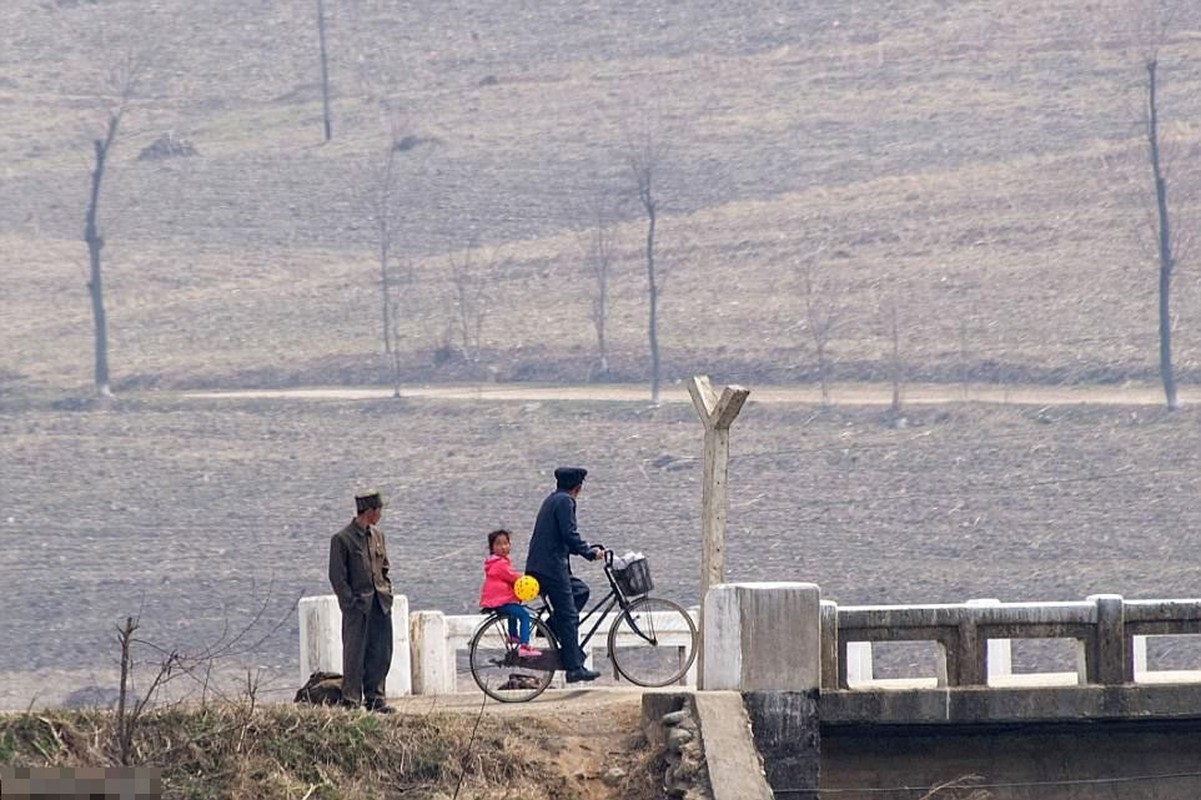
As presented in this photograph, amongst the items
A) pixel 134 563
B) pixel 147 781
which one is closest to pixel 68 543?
pixel 134 563

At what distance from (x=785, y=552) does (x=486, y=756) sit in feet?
97.1

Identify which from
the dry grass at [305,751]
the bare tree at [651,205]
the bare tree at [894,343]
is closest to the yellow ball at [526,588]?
the dry grass at [305,751]

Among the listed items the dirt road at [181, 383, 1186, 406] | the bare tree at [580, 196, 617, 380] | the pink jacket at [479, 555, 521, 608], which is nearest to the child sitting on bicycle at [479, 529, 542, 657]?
the pink jacket at [479, 555, 521, 608]

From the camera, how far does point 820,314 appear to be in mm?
56594

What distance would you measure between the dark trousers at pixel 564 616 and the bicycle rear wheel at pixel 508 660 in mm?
62

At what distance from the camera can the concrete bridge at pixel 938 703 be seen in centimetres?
1441

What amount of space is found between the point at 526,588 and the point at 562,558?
0.96 feet

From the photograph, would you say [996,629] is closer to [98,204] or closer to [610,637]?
[610,637]

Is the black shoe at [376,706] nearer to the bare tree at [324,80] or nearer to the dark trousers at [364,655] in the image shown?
the dark trousers at [364,655]

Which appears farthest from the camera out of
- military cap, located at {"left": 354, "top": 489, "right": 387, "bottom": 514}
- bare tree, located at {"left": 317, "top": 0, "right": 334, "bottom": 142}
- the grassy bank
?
bare tree, located at {"left": 317, "top": 0, "right": 334, "bottom": 142}

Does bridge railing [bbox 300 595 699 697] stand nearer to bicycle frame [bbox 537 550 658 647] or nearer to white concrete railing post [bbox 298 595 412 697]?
white concrete railing post [bbox 298 595 412 697]

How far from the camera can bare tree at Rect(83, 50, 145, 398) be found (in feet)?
184

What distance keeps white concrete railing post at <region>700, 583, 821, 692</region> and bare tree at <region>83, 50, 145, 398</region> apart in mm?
41653

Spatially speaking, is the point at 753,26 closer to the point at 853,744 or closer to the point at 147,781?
the point at 853,744
